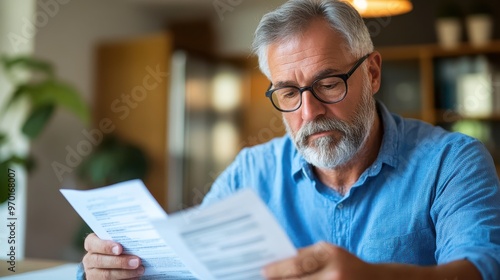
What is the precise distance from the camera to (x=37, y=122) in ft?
11.4

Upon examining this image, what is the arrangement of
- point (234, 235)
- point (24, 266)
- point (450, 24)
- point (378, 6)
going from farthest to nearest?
point (450, 24) → point (378, 6) → point (24, 266) → point (234, 235)

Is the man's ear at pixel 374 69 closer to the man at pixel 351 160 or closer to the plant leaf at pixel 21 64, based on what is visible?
the man at pixel 351 160

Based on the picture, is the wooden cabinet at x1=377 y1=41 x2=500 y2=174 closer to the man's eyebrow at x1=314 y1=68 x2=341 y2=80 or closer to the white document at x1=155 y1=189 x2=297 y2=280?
the man's eyebrow at x1=314 y1=68 x2=341 y2=80

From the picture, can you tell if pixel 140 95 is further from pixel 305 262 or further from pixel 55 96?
pixel 305 262

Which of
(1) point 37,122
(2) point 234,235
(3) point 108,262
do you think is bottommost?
(3) point 108,262

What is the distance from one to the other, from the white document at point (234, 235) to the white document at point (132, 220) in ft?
0.27

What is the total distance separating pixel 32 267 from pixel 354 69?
0.98 metres

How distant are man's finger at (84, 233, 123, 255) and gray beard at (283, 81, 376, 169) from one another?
1.45 ft

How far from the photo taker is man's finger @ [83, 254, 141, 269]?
3.62 ft

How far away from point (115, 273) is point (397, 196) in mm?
602

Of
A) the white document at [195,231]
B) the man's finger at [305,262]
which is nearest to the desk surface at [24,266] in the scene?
the white document at [195,231]

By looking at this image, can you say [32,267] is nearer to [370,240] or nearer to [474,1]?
[370,240]

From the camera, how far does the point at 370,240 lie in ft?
4.20

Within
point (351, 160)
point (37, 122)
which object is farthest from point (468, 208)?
point (37, 122)
